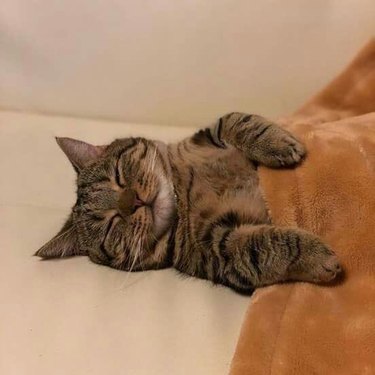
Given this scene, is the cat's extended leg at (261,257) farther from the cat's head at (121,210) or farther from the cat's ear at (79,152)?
the cat's ear at (79,152)

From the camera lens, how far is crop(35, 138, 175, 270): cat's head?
4.24 ft

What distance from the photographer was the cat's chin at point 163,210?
1309 millimetres

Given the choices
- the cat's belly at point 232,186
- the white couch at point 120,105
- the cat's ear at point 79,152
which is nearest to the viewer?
the white couch at point 120,105

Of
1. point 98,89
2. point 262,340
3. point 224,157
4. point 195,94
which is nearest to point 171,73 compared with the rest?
point 195,94

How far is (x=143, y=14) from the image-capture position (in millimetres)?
1515

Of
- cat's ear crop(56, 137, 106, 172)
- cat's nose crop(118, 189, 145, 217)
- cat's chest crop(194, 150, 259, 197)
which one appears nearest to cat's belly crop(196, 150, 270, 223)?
cat's chest crop(194, 150, 259, 197)

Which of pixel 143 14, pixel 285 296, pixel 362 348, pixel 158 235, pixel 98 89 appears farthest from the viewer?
pixel 98 89

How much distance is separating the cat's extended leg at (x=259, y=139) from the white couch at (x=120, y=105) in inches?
9.3

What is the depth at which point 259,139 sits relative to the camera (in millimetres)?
1278

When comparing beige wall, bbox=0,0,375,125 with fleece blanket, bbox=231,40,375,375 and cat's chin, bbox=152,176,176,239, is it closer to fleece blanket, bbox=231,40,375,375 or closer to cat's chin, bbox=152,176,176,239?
fleece blanket, bbox=231,40,375,375

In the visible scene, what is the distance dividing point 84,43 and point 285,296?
795mm

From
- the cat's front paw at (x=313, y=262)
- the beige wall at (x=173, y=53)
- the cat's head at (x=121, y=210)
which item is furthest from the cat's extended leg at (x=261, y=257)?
the beige wall at (x=173, y=53)

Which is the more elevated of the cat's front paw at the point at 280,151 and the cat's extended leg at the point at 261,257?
the cat's front paw at the point at 280,151

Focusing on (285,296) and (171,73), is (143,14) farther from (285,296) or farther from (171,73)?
(285,296)
